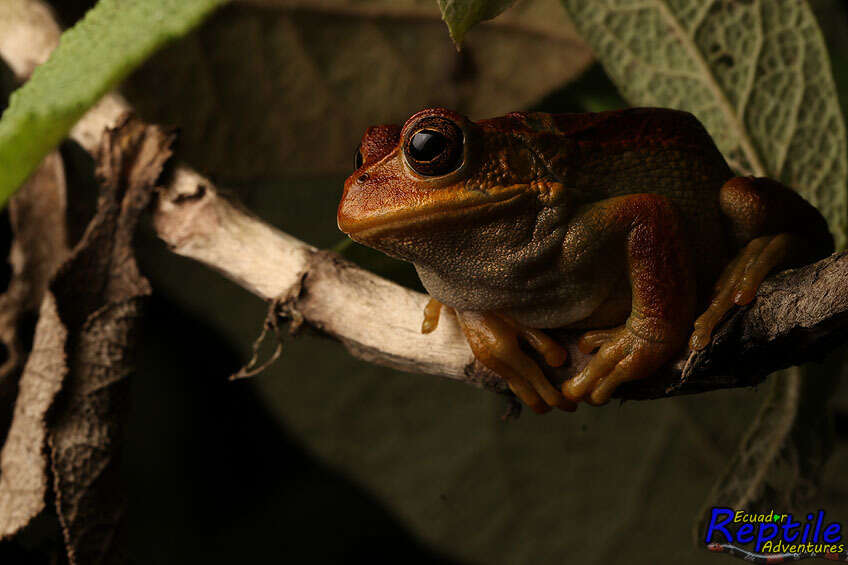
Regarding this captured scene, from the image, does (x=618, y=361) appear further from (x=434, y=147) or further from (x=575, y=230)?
(x=434, y=147)

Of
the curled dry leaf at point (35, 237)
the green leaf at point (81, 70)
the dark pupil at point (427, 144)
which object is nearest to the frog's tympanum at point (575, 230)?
the dark pupil at point (427, 144)

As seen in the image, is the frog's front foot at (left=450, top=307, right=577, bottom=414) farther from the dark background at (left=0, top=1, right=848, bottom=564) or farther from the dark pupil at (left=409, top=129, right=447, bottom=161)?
the dark background at (left=0, top=1, right=848, bottom=564)

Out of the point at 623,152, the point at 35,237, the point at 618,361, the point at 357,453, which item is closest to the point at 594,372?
the point at 618,361

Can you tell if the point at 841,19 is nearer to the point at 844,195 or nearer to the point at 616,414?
the point at 844,195

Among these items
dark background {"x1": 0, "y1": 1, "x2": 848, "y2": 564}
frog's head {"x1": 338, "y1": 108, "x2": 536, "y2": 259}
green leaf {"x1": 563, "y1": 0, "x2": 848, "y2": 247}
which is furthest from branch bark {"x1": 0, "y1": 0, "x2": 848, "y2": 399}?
dark background {"x1": 0, "y1": 1, "x2": 848, "y2": 564}

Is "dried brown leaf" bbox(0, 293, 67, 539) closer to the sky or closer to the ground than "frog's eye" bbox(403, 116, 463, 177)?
closer to the ground
